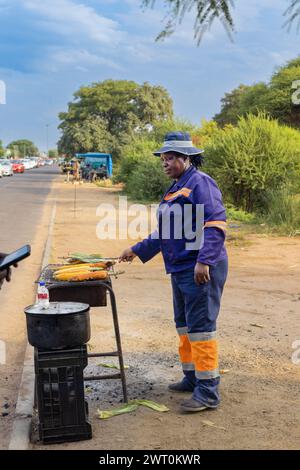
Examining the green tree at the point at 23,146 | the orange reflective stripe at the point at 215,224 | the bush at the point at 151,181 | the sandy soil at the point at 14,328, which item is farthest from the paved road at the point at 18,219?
the green tree at the point at 23,146

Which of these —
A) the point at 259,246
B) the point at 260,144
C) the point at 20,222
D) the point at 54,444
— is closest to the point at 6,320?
the point at 54,444

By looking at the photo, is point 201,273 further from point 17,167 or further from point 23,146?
point 23,146

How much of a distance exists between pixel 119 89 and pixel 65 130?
7875 millimetres

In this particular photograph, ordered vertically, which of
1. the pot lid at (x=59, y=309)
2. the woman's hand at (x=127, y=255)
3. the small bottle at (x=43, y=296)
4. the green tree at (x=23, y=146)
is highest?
the green tree at (x=23, y=146)

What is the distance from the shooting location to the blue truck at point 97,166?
5012 centimetres

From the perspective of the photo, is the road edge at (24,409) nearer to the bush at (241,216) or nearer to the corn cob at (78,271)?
the corn cob at (78,271)

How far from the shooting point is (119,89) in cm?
6844

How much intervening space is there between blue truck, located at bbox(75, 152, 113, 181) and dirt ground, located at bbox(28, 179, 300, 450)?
3991cm

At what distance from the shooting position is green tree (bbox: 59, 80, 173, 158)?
6272cm

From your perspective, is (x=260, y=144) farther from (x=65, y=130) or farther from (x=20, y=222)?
(x=65, y=130)

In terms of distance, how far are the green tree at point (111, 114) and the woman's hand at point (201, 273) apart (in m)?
57.2

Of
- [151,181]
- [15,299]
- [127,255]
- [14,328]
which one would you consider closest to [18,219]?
[15,299]

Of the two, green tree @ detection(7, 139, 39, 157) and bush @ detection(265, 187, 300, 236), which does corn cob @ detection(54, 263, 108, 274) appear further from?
green tree @ detection(7, 139, 39, 157)

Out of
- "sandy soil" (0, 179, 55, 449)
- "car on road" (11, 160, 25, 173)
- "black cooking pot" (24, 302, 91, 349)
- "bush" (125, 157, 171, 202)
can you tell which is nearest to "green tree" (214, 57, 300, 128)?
"bush" (125, 157, 171, 202)
